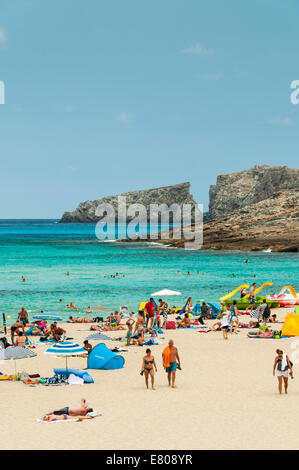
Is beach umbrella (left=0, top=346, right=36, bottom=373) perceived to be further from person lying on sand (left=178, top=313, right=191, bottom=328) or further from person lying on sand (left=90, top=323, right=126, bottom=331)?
person lying on sand (left=178, top=313, right=191, bottom=328)

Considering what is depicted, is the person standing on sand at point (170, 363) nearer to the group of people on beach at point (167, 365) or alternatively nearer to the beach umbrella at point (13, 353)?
the group of people on beach at point (167, 365)

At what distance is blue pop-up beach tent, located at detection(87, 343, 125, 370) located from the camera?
21.8 meters

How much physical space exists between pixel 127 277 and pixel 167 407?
47603 millimetres

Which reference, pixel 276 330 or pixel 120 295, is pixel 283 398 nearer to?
pixel 276 330

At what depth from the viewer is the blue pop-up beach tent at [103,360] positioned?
71.5 feet

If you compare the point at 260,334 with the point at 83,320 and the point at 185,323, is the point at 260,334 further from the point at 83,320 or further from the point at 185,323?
the point at 83,320

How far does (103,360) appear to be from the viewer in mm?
21766

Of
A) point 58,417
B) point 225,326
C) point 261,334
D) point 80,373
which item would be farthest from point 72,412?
point 261,334

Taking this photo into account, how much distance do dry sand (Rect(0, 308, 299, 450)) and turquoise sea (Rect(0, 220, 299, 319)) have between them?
58.8 feet

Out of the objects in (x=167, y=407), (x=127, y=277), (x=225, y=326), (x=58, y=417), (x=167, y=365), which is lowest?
(x=167, y=407)

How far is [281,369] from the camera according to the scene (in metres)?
17.9

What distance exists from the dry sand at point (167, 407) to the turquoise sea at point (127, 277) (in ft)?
58.8
